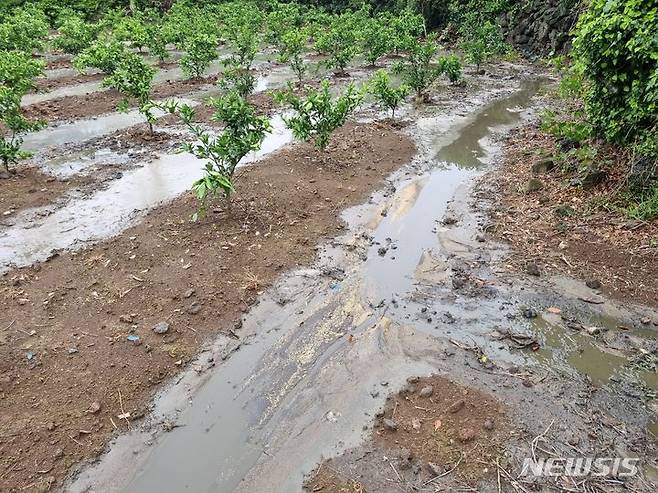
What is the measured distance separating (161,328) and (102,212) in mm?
3437

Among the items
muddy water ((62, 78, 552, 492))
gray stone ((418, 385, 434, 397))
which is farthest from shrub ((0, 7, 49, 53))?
gray stone ((418, 385, 434, 397))

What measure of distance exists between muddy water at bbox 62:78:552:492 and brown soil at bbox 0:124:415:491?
301mm

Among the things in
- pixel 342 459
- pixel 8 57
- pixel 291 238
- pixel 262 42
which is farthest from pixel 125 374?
pixel 262 42

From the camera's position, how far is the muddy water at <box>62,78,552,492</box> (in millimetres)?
3584

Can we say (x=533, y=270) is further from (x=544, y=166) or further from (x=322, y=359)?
(x=544, y=166)

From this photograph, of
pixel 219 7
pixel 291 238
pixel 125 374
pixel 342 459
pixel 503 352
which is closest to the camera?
pixel 342 459

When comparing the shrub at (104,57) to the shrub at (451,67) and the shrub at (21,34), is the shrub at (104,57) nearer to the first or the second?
the shrub at (21,34)

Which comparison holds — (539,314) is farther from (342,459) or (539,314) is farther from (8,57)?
(8,57)

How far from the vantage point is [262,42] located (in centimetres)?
2559

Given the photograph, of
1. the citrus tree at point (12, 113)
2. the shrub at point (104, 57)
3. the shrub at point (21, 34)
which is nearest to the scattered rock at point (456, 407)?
the citrus tree at point (12, 113)

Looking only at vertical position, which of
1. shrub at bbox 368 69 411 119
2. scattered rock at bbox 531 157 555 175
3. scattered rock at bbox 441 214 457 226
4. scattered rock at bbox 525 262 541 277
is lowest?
scattered rock at bbox 525 262 541 277

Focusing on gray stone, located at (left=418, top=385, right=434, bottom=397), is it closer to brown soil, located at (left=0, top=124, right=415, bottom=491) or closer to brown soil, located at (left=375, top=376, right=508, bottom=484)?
brown soil, located at (left=375, top=376, right=508, bottom=484)

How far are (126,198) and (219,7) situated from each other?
25172mm

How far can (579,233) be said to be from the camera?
20.9 ft
